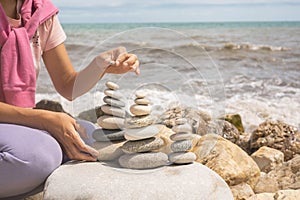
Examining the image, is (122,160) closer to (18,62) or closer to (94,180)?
(94,180)

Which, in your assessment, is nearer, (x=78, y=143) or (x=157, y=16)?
(x=78, y=143)

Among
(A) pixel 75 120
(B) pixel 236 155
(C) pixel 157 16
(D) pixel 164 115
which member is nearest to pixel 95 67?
(A) pixel 75 120

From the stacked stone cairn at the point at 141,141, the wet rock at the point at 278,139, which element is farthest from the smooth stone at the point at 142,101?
the wet rock at the point at 278,139

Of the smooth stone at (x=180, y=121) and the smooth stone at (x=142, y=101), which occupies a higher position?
the smooth stone at (x=142, y=101)

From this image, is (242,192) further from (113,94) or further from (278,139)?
(278,139)

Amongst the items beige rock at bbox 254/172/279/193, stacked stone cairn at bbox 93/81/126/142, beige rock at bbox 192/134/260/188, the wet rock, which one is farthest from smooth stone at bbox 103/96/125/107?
the wet rock

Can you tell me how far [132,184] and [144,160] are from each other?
13 cm

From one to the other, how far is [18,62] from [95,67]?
36cm

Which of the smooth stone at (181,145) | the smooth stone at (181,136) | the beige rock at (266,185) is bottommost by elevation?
the beige rock at (266,185)

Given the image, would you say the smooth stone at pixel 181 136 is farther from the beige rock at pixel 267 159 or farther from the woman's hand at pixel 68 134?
the beige rock at pixel 267 159

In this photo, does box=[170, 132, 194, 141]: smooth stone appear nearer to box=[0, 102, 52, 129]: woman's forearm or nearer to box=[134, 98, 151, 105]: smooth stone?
box=[134, 98, 151, 105]: smooth stone

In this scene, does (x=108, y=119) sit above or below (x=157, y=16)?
above

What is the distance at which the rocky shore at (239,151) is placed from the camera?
207 centimetres

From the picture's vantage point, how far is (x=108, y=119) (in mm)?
2035
